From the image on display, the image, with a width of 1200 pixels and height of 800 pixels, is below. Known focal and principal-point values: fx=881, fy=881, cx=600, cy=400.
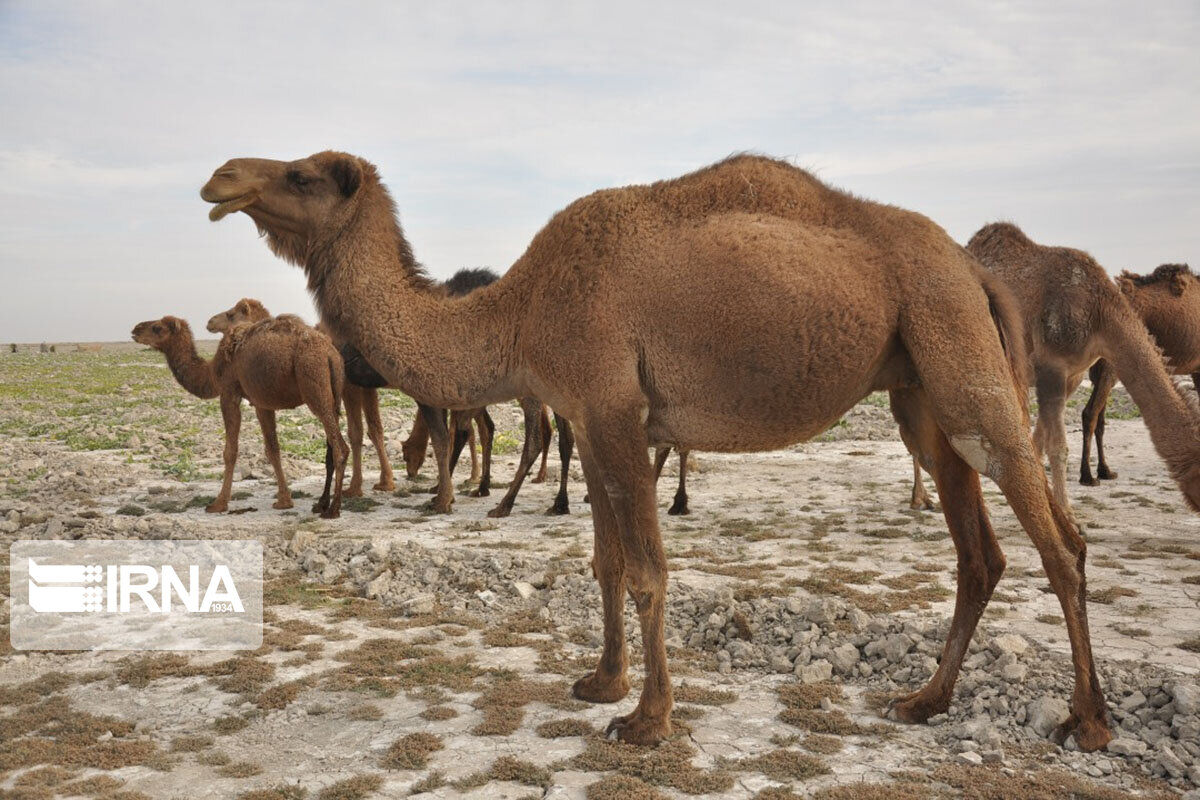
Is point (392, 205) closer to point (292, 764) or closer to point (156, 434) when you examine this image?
point (292, 764)

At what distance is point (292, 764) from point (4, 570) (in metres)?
5.34

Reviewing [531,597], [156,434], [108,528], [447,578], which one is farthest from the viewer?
[156,434]

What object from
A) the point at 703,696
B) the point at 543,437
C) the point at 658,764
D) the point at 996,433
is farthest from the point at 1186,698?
the point at 543,437

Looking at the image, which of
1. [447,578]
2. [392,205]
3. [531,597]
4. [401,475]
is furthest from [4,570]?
[401,475]

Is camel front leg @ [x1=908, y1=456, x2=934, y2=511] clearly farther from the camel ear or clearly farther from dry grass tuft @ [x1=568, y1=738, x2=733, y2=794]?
the camel ear

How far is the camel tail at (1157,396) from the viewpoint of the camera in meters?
6.61

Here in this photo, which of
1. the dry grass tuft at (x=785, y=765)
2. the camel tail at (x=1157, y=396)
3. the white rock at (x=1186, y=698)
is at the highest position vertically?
the camel tail at (x=1157, y=396)

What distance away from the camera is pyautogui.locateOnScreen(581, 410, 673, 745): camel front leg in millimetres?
4477

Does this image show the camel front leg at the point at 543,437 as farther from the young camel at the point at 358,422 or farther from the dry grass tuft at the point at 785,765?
the dry grass tuft at the point at 785,765

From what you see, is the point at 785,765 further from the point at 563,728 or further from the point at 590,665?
the point at 590,665

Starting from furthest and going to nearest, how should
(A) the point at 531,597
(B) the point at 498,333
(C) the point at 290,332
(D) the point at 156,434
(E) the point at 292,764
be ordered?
(D) the point at 156,434 → (C) the point at 290,332 → (A) the point at 531,597 → (B) the point at 498,333 → (E) the point at 292,764

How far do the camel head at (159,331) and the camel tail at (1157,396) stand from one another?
38.6 ft

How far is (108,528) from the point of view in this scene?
359 inches

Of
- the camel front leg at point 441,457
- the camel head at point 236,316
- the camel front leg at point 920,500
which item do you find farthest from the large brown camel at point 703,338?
the camel head at point 236,316
